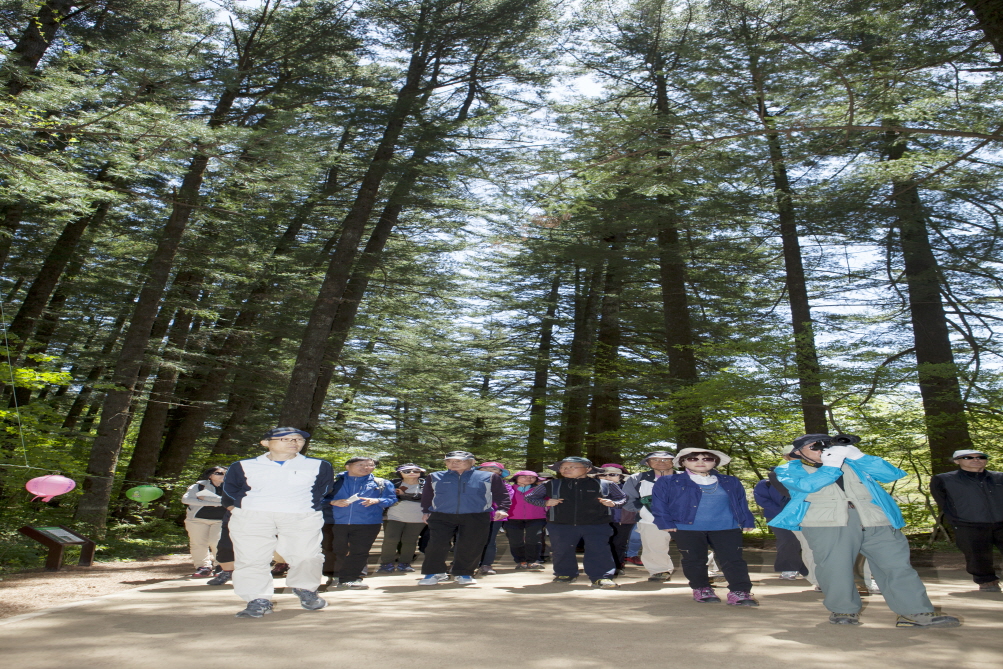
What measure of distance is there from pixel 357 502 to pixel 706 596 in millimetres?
3942

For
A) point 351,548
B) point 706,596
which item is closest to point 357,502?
point 351,548

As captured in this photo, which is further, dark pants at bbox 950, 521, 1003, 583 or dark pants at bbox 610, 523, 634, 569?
dark pants at bbox 610, 523, 634, 569

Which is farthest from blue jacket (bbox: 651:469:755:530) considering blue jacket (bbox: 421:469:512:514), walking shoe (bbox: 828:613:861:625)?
blue jacket (bbox: 421:469:512:514)

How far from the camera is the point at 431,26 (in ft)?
54.0

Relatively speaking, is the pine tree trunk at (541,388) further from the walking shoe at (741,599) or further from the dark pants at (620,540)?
the walking shoe at (741,599)

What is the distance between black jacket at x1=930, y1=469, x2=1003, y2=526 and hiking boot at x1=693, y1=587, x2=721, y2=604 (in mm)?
3176

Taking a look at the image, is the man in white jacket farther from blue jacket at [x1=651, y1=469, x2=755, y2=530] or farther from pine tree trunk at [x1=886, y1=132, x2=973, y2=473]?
pine tree trunk at [x1=886, y1=132, x2=973, y2=473]

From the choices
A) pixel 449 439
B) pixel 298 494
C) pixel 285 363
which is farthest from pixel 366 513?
pixel 449 439

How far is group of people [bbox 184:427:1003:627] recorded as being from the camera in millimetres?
5270

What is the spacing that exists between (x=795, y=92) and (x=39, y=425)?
15.3 metres

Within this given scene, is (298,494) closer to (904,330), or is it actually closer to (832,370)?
(832,370)

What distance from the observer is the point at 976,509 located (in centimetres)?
761

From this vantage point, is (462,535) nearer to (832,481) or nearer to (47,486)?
(832,481)

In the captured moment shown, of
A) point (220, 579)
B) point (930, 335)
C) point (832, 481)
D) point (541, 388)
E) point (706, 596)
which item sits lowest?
point (220, 579)
